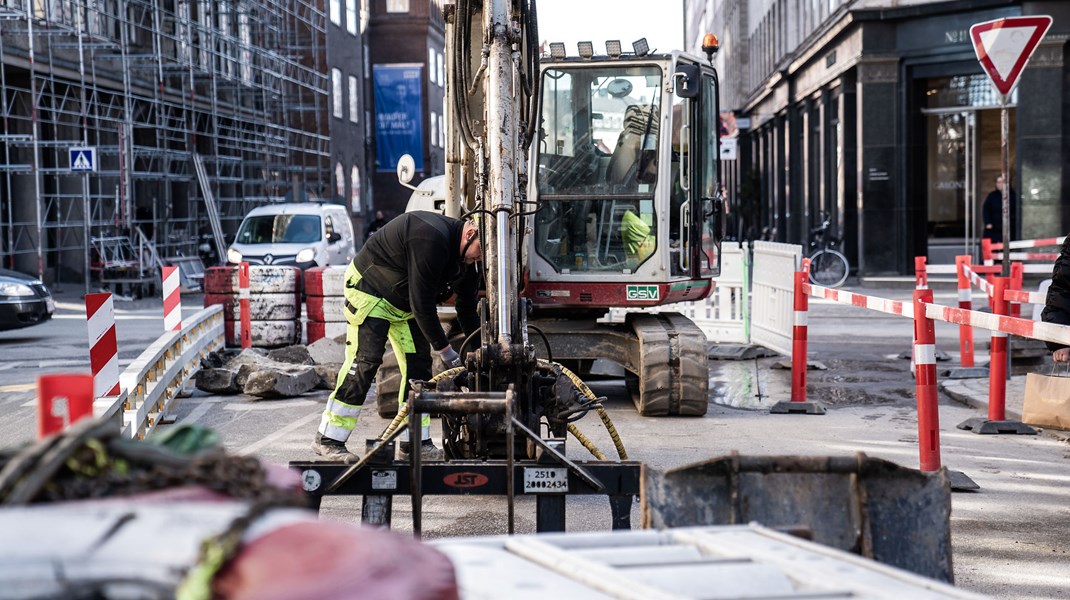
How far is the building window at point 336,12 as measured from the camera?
52.4m

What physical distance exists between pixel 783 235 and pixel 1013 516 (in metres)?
34.9

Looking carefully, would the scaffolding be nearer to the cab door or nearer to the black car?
the black car

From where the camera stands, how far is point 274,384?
480 inches

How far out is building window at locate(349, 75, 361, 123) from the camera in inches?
2221

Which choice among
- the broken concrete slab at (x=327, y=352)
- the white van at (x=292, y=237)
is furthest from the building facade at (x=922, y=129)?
the broken concrete slab at (x=327, y=352)

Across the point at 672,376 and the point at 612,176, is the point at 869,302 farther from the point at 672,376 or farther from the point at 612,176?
the point at 612,176

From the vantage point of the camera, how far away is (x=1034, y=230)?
24797 mm

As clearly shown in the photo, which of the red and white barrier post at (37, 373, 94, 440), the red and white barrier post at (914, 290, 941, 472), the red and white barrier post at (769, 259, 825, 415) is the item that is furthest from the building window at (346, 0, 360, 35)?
the red and white barrier post at (37, 373, 94, 440)

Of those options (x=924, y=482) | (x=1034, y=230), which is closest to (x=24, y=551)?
(x=924, y=482)

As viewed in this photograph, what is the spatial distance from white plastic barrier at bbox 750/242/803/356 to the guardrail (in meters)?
5.87

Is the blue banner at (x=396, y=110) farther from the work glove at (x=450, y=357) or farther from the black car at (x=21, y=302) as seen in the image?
the work glove at (x=450, y=357)

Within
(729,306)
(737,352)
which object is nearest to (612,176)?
(737,352)

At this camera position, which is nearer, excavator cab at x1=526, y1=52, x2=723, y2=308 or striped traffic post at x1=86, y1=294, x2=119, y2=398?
striped traffic post at x1=86, y1=294, x2=119, y2=398

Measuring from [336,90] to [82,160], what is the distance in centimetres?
3100
